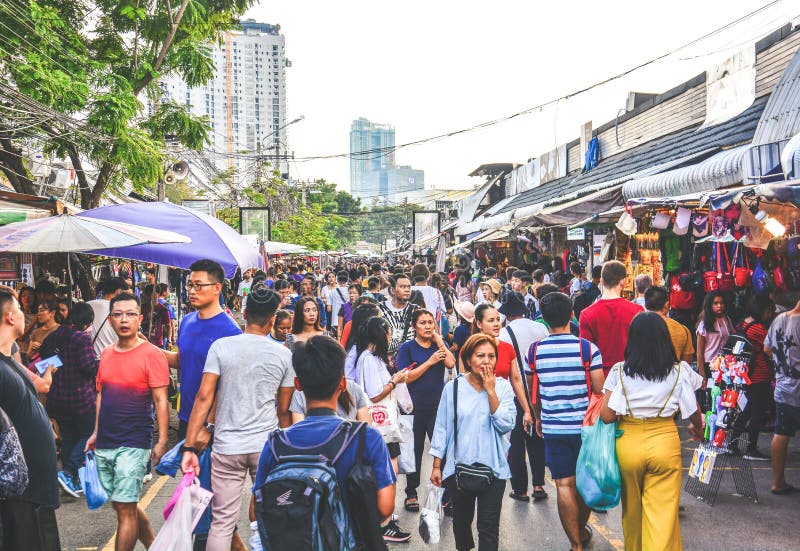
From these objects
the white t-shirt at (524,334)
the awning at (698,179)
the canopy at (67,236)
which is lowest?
the white t-shirt at (524,334)

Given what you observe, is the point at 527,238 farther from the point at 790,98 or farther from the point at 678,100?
the point at 790,98

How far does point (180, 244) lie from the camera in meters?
7.35

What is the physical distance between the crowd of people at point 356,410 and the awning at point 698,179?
3118mm

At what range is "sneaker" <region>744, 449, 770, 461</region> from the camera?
24.1ft

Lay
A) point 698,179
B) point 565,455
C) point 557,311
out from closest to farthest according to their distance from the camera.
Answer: point 565,455
point 557,311
point 698,179

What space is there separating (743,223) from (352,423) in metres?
5.14

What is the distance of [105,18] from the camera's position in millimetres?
11438

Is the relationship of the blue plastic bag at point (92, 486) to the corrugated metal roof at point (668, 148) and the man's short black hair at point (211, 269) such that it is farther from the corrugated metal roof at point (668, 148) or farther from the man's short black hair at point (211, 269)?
the corrugated metal roof at point (668, 148)

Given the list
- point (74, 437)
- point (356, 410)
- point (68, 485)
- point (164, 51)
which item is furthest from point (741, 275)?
point (164, 51)

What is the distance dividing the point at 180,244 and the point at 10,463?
15.0 feet

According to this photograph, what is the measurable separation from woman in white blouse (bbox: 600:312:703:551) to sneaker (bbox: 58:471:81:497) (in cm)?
490

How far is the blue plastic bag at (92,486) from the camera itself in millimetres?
4520

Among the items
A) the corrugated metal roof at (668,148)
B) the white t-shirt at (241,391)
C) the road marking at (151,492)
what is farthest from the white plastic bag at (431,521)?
the corrugated metal roof at (668,148)

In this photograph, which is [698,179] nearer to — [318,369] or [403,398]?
[403,398]
